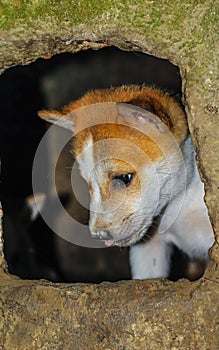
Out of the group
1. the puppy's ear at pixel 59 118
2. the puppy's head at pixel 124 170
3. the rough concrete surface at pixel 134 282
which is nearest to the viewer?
the rough concrete surface at pixel 134 282

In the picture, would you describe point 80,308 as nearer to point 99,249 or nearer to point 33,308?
point 33,308

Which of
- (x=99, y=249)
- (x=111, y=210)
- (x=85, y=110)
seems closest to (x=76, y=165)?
(x=85, y=110)

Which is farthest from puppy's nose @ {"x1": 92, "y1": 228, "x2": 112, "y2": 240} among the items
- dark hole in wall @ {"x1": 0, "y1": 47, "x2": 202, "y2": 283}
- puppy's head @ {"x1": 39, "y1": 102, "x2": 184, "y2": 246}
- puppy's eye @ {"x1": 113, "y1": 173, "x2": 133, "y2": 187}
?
dark hole in wall @ {"x1": 0, "y1": 47, "x2": 202, "y2": 283}

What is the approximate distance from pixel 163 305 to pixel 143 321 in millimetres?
93

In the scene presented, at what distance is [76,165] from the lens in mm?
3752

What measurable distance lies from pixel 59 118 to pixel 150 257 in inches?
39.2

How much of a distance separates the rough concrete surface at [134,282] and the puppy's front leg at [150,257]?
4.64ft

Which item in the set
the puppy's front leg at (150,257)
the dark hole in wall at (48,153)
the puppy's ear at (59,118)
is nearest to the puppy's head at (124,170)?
the puppy's ear at (59,118)

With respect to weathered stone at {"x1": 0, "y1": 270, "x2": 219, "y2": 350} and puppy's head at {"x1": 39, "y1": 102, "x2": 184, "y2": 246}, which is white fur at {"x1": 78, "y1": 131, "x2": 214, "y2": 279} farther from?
weathered stone at {"x1": 0, "y1": 270, "x2": 219, "y2": 350}

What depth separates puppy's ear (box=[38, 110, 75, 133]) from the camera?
3.56 m

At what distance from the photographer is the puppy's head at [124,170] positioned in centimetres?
325

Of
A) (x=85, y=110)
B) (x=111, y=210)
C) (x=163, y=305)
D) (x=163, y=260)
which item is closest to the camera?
(x=163, y=305)

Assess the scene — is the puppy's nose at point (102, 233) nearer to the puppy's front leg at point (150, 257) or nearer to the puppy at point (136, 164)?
the puppy at point (136, 164)

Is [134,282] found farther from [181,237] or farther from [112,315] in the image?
[181,237]
